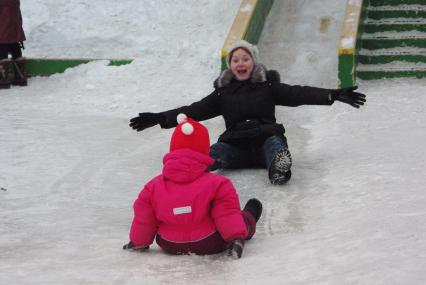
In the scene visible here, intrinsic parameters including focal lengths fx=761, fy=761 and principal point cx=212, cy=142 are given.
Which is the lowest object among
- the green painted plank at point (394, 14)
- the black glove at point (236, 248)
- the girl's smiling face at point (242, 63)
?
the green painted plank at point (394, 14)

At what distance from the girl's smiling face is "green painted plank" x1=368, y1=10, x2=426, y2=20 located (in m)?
4.46

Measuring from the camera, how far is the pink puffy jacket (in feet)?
13.2

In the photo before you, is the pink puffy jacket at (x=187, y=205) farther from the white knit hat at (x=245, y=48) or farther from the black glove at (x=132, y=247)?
the white knit hat at (x=245, y=48)

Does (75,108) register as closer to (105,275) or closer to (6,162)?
(6,162)

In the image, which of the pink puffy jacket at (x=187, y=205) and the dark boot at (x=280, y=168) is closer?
the pink puffy jacket at (x=187, y=205)

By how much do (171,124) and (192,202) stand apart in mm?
2071

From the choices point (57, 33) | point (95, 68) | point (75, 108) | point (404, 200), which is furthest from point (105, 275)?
point (57, 33)

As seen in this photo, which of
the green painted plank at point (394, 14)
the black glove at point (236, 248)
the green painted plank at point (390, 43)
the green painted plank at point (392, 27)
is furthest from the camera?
the green painted plank at point (394, 14)

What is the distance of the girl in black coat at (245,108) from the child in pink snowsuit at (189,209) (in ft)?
5.92

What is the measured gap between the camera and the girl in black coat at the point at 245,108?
235 inches

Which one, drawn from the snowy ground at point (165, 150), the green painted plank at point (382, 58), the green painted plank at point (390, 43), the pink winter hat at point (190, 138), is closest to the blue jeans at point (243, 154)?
the snowy ground at point (165, 150)

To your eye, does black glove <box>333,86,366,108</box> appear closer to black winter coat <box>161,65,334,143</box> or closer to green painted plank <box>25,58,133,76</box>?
black winter coat <box>161,65,334,143</box>

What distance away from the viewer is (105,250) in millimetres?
4293

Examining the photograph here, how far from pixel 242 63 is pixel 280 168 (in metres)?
0.97
